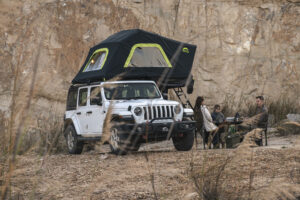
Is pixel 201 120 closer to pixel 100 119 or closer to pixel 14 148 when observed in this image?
pixel 100 119

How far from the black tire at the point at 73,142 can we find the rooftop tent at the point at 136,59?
4.05 feet

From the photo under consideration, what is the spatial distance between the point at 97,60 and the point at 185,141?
146 inches

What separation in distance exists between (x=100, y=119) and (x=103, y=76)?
135cm

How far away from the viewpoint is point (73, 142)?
1165cm

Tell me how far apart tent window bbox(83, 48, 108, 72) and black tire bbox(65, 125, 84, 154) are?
1.66 m

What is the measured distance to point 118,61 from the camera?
11969 mm

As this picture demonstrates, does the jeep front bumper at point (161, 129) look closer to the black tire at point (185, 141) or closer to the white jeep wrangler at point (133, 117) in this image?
the white jeep wrangler at point (133, 117)

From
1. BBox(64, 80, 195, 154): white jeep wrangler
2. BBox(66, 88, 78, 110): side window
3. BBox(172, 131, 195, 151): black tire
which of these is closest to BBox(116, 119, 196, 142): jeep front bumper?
BBox(64, 80, 195, 154): white jeep wrangler

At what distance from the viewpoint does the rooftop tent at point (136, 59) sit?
1184cm

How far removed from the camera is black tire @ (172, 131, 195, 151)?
10.4 metres

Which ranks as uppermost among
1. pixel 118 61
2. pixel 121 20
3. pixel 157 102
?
pixel 121 20

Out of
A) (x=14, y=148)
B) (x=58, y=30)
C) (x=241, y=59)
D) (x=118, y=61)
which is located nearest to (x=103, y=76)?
(x=118, y=61)

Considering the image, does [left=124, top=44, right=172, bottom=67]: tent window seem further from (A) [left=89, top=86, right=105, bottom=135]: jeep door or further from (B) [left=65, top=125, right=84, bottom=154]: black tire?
(B) [left=65, top=125, right=84, bottom=154]: black tire

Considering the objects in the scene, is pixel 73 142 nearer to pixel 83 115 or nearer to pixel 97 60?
pixel 83 115
